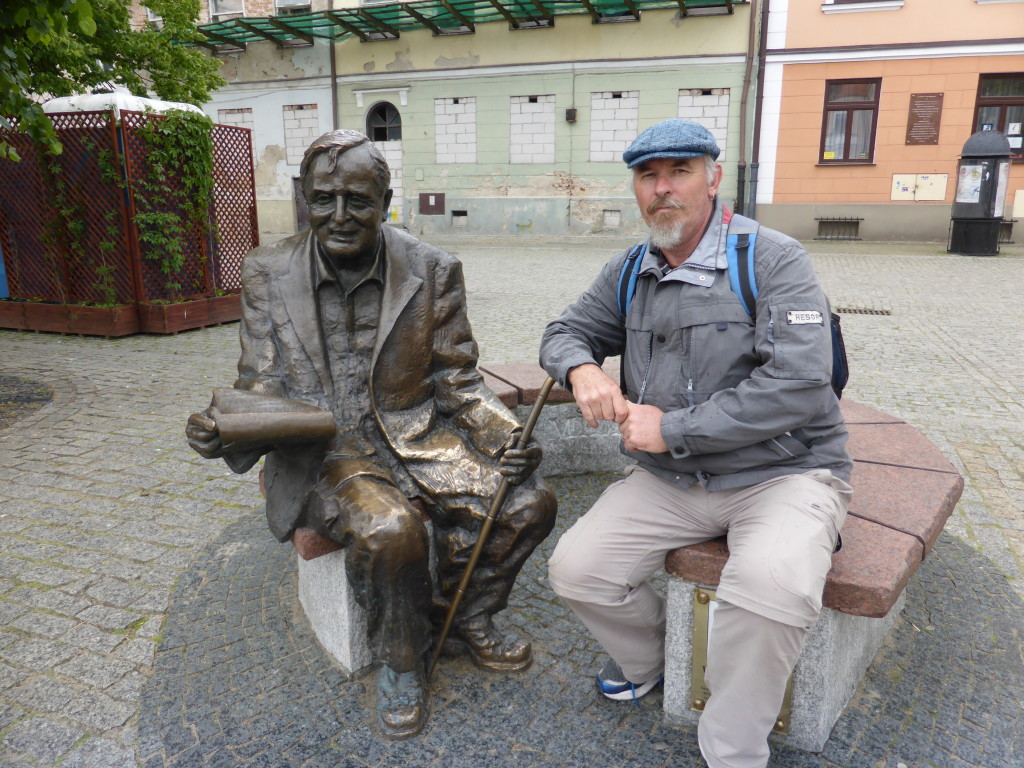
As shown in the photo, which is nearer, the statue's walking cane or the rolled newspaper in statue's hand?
the rolled newspaper in statue's hand

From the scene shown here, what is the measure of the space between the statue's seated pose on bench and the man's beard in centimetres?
74

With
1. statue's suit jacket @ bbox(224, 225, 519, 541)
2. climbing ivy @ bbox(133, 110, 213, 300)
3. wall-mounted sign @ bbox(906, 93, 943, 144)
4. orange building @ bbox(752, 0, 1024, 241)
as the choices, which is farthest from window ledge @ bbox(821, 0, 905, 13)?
statue's suit jacket @ bbox(224, 225, 519, 541)

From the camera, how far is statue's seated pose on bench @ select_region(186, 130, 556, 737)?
2488 mm

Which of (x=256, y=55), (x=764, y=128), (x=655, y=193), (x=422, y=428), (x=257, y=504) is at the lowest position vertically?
(x=257, y=504)

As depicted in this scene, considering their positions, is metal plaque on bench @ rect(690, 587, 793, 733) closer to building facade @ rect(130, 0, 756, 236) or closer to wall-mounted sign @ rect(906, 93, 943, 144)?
building facade @ rect(130, 0, 756, 236)

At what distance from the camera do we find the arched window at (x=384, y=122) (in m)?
20.7

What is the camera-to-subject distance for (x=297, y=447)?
251 cm

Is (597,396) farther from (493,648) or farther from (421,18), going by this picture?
(421,18)

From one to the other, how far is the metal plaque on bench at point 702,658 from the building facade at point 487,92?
1732 cm

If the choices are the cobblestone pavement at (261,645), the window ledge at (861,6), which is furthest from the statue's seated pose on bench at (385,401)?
the window ledge at (861,6)

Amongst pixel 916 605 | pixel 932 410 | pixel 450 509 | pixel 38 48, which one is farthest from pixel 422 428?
pixel 38 48

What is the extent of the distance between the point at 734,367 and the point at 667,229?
47 cm

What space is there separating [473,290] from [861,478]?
8.79m

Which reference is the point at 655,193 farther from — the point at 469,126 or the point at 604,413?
the point at 469,126
